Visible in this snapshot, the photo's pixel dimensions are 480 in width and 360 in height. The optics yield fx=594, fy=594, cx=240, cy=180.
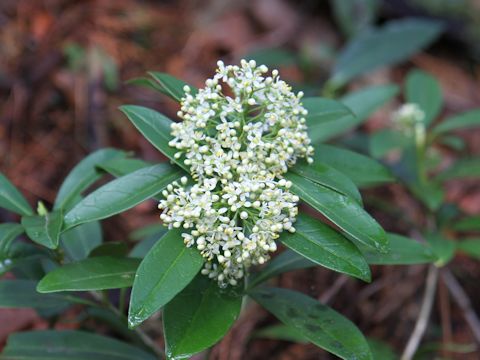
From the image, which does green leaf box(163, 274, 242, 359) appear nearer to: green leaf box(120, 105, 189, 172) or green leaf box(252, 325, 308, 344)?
green leaf box(120, 105, 189, 172)

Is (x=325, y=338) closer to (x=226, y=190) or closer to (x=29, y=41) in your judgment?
(x=226, y=190)

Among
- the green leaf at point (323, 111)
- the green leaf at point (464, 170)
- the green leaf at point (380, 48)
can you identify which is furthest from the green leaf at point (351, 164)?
the green leaf at point (380, 48)

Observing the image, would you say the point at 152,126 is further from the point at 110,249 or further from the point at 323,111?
the point at 323,111

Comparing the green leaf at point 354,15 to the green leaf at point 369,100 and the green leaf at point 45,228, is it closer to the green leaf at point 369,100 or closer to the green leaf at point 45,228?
the green leaf at point 369,100

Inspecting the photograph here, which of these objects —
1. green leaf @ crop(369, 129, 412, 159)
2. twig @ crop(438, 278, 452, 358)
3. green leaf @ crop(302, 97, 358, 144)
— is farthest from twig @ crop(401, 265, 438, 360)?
green leaf @ crop(302, 97, 358, 144)

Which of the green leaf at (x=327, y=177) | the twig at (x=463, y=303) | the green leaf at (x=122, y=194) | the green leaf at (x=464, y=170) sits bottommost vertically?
the twig at (x=463, y=303)

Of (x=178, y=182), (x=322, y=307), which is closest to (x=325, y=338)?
(x=322, y=307)
